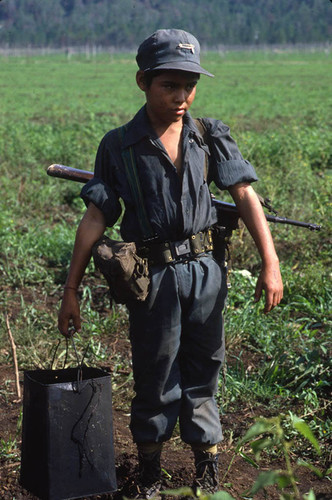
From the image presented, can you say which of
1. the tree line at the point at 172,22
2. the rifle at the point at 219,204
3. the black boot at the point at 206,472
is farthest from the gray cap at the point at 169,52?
the tree line at the point at 172,22

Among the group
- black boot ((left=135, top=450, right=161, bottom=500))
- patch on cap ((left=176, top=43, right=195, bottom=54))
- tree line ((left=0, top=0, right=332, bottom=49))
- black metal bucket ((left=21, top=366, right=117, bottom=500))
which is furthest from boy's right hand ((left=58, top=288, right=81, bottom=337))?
tree line ((left=0, top=0, right=332, bottom=49))

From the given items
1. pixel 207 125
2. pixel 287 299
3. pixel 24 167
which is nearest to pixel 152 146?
pixel 207 125

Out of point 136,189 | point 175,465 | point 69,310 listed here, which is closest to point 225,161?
point 136,189

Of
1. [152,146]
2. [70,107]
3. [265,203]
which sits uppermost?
[152,146]

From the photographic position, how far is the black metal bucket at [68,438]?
266 centimetres

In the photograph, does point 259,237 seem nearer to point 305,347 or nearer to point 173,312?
point 173,312

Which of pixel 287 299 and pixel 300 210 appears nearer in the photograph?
pixel 287 299

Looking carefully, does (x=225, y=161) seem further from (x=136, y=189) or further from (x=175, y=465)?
(x=175, y=465)

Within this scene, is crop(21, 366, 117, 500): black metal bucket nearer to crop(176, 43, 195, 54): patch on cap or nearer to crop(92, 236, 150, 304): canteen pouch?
crop(92, 236, 150, 304): canteen pouch

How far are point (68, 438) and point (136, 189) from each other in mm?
906

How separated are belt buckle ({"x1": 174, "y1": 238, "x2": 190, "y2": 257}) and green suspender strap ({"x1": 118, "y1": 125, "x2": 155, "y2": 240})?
9cm

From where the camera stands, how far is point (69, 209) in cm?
777

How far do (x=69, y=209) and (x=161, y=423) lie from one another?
5146 millimetres

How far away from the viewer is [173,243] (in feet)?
8.99
